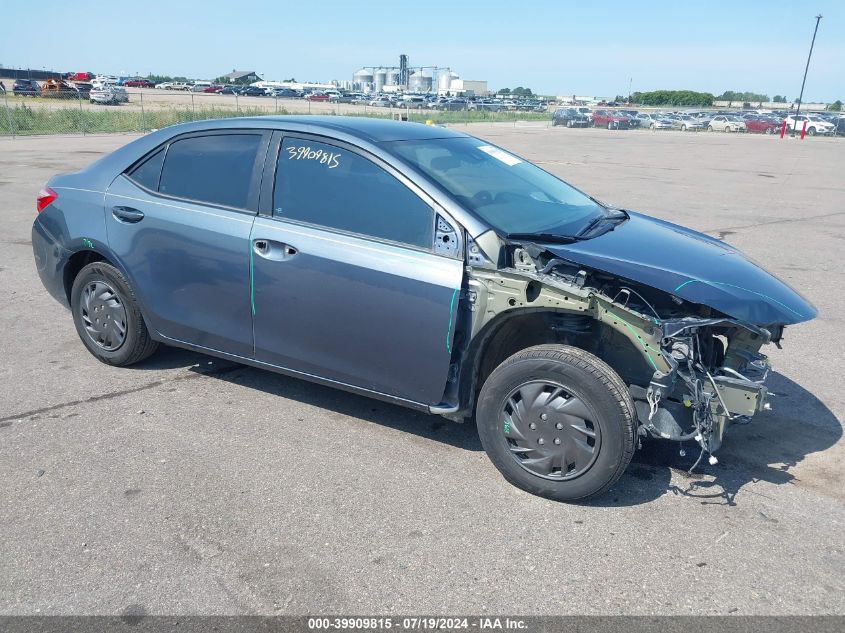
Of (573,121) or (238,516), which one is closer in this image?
(238,516)

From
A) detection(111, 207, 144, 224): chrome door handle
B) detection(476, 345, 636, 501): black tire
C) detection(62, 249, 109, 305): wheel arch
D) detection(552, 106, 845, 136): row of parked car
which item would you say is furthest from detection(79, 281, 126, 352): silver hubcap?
detection(552, 106, 845, 136): row of parked car

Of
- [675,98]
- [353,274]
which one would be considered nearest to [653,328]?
[353,274]

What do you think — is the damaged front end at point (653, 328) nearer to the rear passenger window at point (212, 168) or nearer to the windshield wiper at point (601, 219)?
the windshield wiper at point (601, 219)

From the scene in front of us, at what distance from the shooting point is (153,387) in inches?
192

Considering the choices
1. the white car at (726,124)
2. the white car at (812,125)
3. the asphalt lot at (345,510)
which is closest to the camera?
the asphalt lot at (345,510)

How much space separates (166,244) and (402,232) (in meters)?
1.57

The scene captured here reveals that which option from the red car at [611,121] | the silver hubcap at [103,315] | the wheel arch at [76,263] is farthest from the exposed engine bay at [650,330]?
the red car at [611,121]

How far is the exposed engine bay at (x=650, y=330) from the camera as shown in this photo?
3.44 m

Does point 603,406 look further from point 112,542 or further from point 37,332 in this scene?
point 37,332

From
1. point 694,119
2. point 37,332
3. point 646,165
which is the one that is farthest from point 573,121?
point 37,332

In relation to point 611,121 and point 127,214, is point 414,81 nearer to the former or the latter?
point 611,121

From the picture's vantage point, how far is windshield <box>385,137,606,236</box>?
397cm

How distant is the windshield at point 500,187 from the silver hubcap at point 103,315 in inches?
85.4

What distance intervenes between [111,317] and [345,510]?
2408 millimetres
